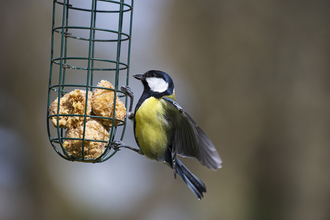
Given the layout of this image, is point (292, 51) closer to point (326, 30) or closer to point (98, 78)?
point (326, 30)

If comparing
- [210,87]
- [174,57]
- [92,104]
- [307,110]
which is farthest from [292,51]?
[92,104]

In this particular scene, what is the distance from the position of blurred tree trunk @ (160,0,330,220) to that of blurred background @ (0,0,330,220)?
16 millimetres

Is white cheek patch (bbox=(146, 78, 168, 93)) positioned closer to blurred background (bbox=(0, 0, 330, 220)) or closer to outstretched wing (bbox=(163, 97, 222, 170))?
outstretched wing (bbox=(163, 97, 222, 170))

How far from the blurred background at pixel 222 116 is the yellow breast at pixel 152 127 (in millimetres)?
2744

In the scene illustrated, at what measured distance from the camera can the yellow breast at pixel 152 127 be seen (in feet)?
9.74

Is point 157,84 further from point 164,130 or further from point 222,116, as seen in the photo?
point 222,116

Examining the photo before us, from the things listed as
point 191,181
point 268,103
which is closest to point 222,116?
point 268,103

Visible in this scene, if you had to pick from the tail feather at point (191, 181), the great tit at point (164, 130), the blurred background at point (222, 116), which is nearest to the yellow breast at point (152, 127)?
the great tit at point (164, 130)

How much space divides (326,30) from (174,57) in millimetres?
2487

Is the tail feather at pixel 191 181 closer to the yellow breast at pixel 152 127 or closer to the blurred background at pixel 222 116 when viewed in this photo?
the yellow breast at pixel 152 127

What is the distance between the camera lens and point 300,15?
575cm

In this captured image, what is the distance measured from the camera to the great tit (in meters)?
2.97

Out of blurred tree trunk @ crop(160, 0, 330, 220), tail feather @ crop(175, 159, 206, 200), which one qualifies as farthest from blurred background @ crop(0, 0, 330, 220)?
tail feather @ crop(175, 159, 206, 200)

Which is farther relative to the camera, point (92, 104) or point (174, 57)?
point (174, 57)
